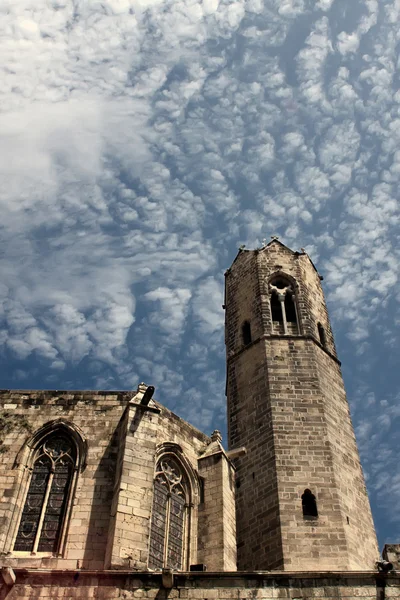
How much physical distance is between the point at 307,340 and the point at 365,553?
6.68 metres

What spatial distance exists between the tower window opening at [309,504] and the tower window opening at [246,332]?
237 inches

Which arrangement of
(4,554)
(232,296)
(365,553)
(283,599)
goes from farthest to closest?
(232,296) < (365,553) < (4,554) < (283,599)

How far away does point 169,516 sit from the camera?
48.3 feet

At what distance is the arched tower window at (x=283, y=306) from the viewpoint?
2084cm

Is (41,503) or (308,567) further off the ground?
(41,503)

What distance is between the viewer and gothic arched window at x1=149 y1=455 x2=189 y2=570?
14.0 metres

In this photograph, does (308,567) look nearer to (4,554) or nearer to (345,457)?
(345,457)

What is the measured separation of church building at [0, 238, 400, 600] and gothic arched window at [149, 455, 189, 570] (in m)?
0.03

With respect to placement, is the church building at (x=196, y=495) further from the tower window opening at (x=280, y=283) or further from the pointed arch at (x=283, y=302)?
the tower window opening at (x=280, y=283)

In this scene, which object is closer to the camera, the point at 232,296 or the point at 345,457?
the point at 345,457

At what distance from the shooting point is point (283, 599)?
456 inches

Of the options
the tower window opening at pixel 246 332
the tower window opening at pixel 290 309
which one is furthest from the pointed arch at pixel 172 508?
the tower window opening at pixel 290 309

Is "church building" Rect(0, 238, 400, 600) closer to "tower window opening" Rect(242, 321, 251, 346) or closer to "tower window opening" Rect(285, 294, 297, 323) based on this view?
"tower window opening" Rect(242, 321, 251, 346)

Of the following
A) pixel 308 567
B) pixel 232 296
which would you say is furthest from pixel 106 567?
pixel 232 296
